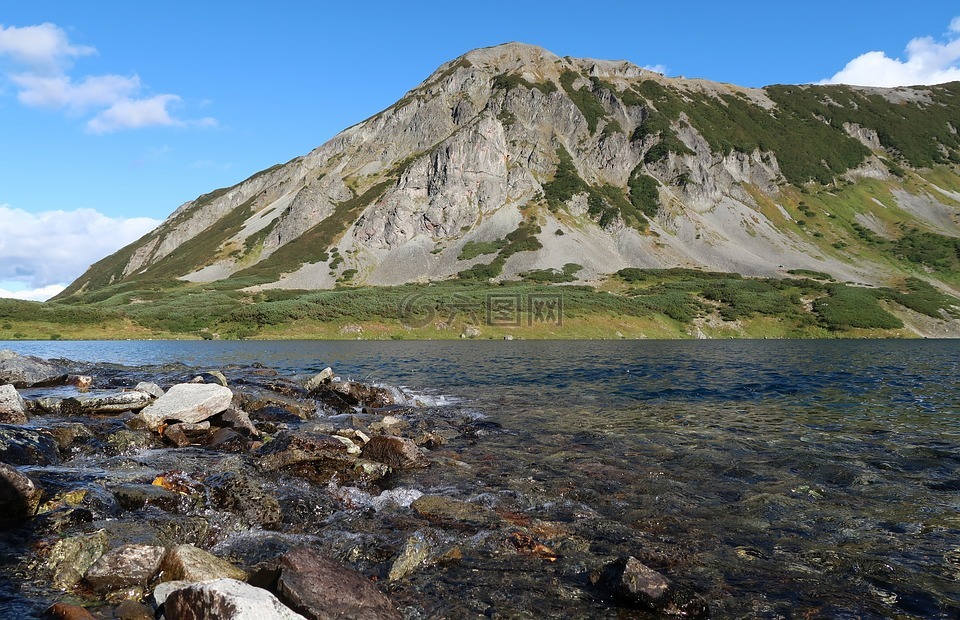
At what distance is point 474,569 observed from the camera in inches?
341

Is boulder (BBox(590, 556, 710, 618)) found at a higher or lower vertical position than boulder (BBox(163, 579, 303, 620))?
lower

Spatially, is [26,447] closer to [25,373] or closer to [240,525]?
[240,525]

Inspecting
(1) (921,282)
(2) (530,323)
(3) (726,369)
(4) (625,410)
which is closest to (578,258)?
(2) (530,323)

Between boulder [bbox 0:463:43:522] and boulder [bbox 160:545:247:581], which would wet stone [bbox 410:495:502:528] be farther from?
boulder [bbox 0:463:43:522]

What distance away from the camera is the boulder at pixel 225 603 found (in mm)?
5438

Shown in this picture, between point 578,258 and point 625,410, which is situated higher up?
point 578,258

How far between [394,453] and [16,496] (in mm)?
8526

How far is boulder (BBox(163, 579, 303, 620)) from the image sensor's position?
17.8ft

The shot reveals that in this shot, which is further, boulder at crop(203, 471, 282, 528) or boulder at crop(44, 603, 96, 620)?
boulder at crop(203, 471, 282, 528)

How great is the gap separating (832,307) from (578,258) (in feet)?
277

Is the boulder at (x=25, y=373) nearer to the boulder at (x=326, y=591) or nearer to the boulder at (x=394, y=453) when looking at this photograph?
the boulder at (x=394, y=453)

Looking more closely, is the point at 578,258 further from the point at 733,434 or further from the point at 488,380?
the point at 733,434

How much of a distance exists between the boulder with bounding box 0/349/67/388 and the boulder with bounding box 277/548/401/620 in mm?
23751

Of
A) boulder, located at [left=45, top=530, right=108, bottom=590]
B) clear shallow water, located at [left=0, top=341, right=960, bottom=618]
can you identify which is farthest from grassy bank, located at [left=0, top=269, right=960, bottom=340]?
boulder, located at [left=45, top=530, right=108, bottom=590]
